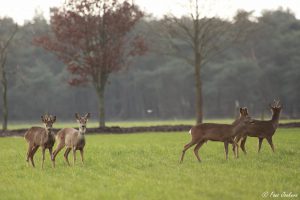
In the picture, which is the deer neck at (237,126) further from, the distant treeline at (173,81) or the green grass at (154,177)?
the distant treeline at (173,81)

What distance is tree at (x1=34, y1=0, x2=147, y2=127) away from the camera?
3931 centimetres

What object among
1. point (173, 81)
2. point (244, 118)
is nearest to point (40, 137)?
point (244, 118)

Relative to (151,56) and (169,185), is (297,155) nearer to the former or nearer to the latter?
(169,185)

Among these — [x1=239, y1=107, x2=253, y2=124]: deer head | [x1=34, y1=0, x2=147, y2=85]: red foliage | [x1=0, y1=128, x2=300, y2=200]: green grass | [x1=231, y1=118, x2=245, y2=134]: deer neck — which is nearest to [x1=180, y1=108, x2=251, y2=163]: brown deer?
[x1=231, y1=118, x2=245, y2=134]: deer neck

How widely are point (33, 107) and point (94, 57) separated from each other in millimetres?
47642

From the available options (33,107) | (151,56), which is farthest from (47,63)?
(151,56)

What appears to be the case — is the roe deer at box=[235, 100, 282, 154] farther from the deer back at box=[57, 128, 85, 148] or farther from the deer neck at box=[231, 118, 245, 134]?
the deer back at box=[57, 128, 85, 148]

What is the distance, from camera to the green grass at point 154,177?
11227mm

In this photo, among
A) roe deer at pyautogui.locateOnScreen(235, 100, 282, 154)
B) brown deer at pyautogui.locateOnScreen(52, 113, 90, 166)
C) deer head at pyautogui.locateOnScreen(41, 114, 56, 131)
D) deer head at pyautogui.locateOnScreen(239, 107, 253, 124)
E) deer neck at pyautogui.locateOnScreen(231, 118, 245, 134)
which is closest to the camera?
deer head at pyautogui.locateOnScreen(41, 114, 56, 131)

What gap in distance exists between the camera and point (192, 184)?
12172mm

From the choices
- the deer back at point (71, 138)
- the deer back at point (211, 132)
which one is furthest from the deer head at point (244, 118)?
the deer back at point (71, 138)

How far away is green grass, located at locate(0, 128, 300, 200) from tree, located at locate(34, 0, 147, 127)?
65.7 ft

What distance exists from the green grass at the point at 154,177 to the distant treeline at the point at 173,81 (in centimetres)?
5510

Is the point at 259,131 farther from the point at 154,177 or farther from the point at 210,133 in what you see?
the point at 154,177
